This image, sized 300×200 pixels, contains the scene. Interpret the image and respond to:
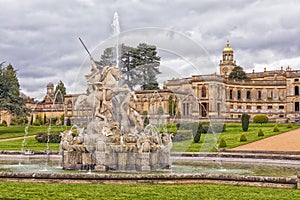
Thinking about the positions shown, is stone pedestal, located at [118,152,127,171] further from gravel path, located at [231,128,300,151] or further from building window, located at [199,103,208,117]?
building window, located at [199,103,208,117]

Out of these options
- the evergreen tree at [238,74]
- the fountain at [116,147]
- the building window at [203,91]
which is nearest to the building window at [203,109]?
the building window at [203,91]

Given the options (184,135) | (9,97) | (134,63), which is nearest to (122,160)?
(134,63)

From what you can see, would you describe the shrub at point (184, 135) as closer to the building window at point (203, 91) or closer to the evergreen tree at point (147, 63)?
the evergreen tree at point (147, 63)

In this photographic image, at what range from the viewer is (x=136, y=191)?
11711 millimetres

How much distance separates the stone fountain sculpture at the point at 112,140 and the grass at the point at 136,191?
450cm

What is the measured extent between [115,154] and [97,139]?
892 mm

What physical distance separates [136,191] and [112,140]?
5899 millimetres

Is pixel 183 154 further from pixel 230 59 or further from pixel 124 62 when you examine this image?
pixel 230 59

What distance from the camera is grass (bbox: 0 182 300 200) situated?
11.1 m

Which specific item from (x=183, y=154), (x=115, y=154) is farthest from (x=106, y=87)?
(x=183, y=154)

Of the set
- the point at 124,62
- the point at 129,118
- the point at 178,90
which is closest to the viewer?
the point at 129,118

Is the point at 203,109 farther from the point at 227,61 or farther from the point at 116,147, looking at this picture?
the point at 116,147

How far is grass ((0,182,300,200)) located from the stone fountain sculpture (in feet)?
14.8

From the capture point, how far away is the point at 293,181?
12609 mm
